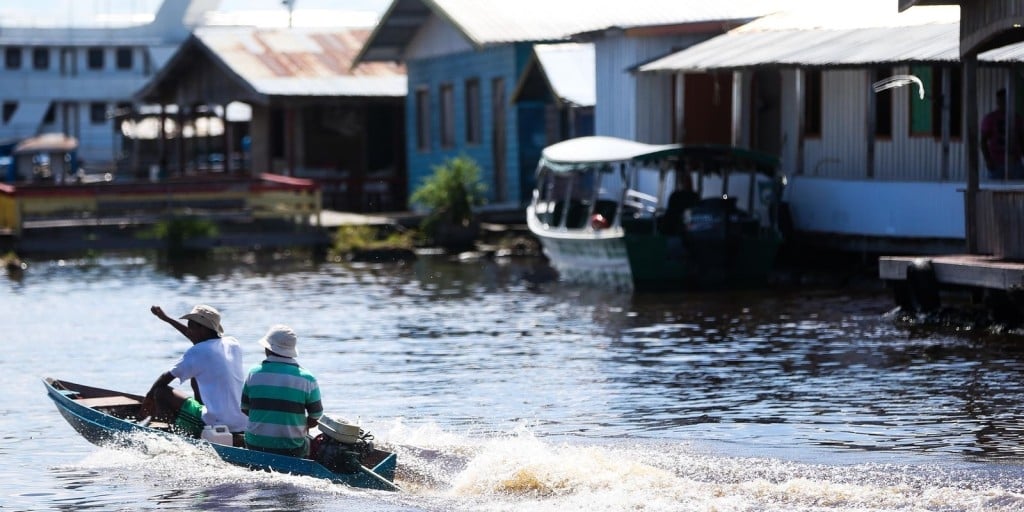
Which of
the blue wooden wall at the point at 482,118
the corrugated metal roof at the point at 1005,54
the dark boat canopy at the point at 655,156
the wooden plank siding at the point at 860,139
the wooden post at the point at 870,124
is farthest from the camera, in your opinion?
the blue wooden wall at the point at 482,118

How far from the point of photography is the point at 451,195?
34406 mm

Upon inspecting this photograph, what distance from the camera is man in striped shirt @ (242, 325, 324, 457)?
11.9 m

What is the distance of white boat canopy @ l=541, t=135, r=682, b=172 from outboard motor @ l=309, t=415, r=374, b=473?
44.5 ft

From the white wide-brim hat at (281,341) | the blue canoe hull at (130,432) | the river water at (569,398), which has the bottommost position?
the river water at (569,398)

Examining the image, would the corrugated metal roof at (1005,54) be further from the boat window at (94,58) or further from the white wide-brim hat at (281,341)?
the boat window at (94,58)

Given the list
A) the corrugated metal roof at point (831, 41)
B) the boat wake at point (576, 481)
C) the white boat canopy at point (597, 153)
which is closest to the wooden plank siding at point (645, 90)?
the corrugated metal roof at point (831, 41)

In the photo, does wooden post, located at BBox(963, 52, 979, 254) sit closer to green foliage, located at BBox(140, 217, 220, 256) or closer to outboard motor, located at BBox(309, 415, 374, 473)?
outboard motor, located at BBox(309, 415, 374, 473)

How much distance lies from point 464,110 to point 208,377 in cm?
2725

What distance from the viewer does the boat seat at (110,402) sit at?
46.2 ft

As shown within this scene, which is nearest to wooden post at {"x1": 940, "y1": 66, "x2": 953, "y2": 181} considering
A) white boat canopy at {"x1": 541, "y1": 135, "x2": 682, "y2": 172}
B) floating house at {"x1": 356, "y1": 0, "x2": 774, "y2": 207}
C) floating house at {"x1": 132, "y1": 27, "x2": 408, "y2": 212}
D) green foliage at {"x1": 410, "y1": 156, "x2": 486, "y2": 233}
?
white boat canopy at {"x1": 541, "y1": 135, "x2": 682, "y2": 172}

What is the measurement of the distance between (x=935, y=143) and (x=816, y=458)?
45.2ft

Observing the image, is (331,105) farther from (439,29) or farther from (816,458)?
(816,458)

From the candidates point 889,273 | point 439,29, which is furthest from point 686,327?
point 439,29

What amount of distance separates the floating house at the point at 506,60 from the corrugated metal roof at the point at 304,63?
1391mm
